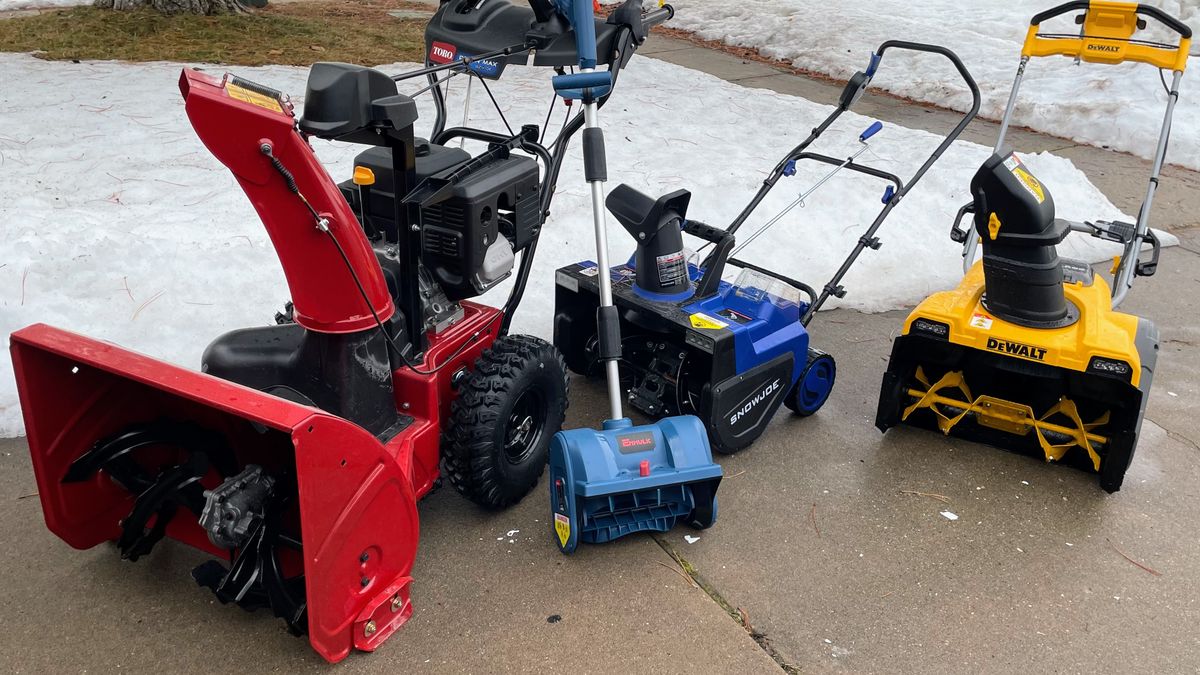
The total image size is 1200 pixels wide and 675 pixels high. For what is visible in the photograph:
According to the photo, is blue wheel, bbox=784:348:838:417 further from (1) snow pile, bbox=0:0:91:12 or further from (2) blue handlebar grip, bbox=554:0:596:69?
(1) snow pile, bbox=0:0:91:12

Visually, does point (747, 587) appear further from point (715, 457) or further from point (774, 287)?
point (774, 287)

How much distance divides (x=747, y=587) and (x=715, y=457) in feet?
2.27

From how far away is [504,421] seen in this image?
272cm

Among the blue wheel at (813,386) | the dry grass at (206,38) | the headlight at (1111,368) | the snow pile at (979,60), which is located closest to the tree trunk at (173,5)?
the dry grass at (206,38)

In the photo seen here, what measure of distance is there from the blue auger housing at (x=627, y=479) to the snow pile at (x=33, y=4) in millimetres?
8949

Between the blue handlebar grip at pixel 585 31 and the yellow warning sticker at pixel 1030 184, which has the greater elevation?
the blue handlebar grip at pixel 585 31

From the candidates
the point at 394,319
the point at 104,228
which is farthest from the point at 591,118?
the point at 104,228

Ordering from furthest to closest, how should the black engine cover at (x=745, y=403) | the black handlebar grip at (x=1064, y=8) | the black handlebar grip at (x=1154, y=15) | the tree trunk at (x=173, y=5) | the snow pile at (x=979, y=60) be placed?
1. the tree trunk at (x=173, y=5)
2. the snow pile at (x=979, y=60)
3. the black handlebar grip at (x=1064, y=8)
4. the black handlebar grip at (x=1154, y=15)
5. the black engine cover at (x=745, y=403)

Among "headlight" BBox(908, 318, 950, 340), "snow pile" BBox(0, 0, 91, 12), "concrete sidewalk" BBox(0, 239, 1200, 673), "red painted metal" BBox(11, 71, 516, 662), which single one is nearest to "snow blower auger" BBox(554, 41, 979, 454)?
"concrete sidewalk" BBox(0, 239, 1200, 673)

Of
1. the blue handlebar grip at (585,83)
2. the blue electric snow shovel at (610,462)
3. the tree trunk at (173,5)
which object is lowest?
the blue electric snow shovel at (610,462)

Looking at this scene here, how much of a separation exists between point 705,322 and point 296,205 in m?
1.42

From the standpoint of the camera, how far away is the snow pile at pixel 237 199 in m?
3.70

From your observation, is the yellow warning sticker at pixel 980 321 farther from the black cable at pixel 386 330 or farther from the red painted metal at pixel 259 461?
the red painted metal at pixel 259 461

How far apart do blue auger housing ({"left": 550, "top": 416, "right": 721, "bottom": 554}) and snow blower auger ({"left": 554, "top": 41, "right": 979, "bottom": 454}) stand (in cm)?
36
